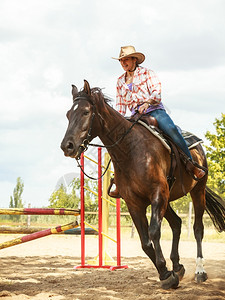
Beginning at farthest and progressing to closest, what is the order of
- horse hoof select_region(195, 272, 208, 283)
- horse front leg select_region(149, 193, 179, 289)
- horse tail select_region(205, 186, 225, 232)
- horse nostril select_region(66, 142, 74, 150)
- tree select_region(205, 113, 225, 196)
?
tree select_region(205, 113, 225, 196) < horse tail select_region(205, 186, 225, 232) < horse hoof select_region(195, 272, 208, 283) < horse front leg select_region(149, 193, 179, 289) < horse nostril select_region(66, 142, 74, 150)

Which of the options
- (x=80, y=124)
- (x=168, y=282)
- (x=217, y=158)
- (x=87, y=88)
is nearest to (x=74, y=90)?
(x=87, y=88)

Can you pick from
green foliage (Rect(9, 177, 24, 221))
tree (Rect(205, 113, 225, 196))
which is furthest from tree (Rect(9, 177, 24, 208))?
tree (Rect(205, 113, 225, 196))

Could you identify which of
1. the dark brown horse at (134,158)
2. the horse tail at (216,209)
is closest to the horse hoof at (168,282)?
the dark brown horse at (134,158)

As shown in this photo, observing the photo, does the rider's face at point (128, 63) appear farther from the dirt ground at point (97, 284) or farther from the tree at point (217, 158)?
the tree at point (217, 158)

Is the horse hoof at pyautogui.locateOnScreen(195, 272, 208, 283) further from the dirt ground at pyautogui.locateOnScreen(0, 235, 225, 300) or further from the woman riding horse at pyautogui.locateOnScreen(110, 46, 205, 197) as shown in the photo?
the woman riding horse at pyautogui.locateOnScreen(110, 46, 205, 197)

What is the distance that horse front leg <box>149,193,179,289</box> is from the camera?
4.59 meters

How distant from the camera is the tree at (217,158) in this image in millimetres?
23984

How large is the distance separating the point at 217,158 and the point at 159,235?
21.1m

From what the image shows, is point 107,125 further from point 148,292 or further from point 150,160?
point 148,292

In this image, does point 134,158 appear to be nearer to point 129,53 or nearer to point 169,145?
point 169,145

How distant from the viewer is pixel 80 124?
430cm

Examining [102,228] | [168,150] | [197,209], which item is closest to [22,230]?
[102,228]

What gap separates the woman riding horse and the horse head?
943 millimetres

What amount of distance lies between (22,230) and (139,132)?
357 cm
